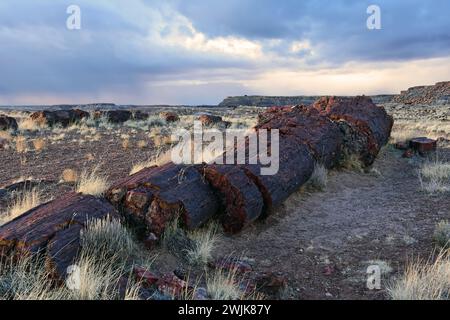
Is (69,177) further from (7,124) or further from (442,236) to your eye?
(7,124)

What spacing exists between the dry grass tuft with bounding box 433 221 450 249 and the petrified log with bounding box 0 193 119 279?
13.6ft

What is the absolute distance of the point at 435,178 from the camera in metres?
9.89

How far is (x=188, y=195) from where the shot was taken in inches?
239

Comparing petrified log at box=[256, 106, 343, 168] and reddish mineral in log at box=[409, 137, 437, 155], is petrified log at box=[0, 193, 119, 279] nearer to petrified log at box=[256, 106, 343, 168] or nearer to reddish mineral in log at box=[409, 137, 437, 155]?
petrified log at box=[256, 106, 343, 168]

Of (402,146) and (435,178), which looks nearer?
(435,178)

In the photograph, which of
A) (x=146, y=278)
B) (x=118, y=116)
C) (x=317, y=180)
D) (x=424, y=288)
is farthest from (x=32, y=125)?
(x=424, y=288)

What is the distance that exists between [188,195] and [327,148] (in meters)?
4.47

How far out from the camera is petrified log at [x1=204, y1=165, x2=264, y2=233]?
643 centimetres

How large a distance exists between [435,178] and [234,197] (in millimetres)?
5542

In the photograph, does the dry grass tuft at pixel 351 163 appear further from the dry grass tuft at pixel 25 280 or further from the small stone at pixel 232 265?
the dry grass tuft at pixel 25 280

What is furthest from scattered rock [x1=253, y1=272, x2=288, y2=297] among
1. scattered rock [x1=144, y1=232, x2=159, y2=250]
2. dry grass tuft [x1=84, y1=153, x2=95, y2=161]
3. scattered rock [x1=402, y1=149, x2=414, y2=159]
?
scattered rock [x1=402, y1=149, x2=414, y2=159]

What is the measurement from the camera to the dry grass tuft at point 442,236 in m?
5.99

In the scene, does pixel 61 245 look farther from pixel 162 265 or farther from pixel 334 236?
pixel 334 236
